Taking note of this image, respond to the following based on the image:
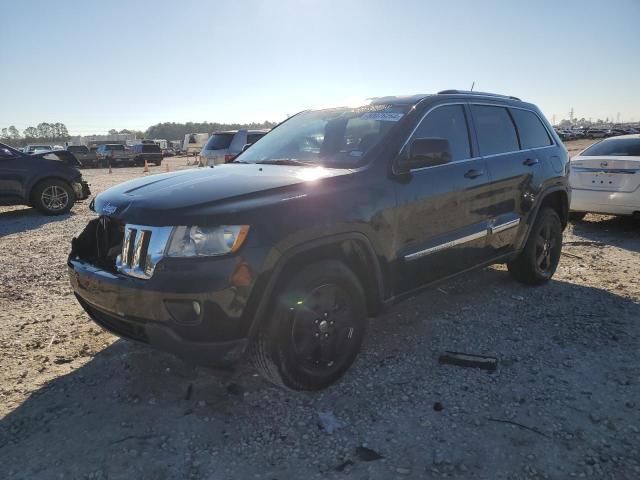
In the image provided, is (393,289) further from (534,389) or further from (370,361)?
(534,389)

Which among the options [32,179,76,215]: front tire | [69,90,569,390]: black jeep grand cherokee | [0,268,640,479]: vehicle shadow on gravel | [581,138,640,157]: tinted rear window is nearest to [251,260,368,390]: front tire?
[69,90,569,390]: black jeep grand cherokee

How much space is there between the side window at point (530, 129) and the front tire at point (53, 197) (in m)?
9.14

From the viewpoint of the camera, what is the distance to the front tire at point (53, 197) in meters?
9.94

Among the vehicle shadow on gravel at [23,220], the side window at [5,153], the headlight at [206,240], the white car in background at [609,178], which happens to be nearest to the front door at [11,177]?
the side window at [5,153]

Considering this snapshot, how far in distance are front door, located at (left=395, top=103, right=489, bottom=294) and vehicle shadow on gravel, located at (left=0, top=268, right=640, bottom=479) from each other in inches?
24.9

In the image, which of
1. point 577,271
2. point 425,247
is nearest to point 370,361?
point 425,247

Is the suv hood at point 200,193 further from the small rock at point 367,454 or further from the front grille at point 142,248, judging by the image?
the small rock at point 367,454

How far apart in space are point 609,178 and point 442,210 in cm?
521

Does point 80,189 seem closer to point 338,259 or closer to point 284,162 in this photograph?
point 284,162

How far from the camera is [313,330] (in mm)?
2938

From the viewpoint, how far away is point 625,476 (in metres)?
2.31

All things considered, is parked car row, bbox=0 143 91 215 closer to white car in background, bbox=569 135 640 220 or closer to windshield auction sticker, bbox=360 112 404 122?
windshield auction sticker, bbox=360 112 404 122

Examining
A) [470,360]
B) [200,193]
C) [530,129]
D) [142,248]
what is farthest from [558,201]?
[142,248]

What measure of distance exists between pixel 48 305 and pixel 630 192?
7.72 meters
